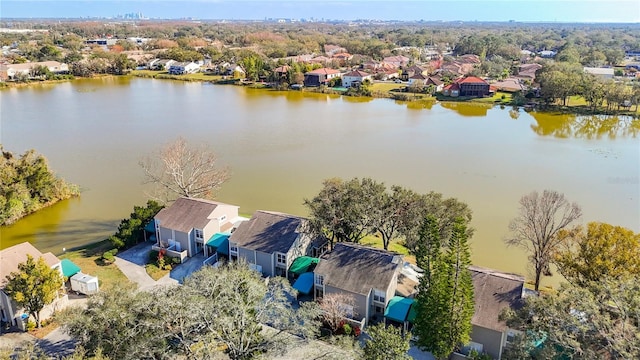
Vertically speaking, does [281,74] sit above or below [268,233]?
above

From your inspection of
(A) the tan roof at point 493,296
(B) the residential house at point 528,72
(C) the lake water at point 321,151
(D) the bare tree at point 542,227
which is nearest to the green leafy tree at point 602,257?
(D) the bare tree at point 542,227

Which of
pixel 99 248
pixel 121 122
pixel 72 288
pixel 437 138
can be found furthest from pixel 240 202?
pixel 121 122

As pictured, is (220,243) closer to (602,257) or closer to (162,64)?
(602,257)

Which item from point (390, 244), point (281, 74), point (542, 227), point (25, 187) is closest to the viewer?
point (542, 227)

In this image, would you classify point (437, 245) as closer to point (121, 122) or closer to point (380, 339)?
point (380, 339)

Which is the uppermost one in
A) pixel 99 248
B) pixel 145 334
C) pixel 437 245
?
pixel 437 245

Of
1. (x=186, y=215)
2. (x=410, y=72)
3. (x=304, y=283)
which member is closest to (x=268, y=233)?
(x=304, y=283)

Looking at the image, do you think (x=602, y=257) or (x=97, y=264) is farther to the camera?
(x=97, y=264)

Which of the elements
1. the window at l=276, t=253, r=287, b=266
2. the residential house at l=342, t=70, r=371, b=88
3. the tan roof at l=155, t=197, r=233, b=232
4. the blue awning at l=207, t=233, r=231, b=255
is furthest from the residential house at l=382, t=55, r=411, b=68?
the window at l=276, t=253, r=287, b=266
